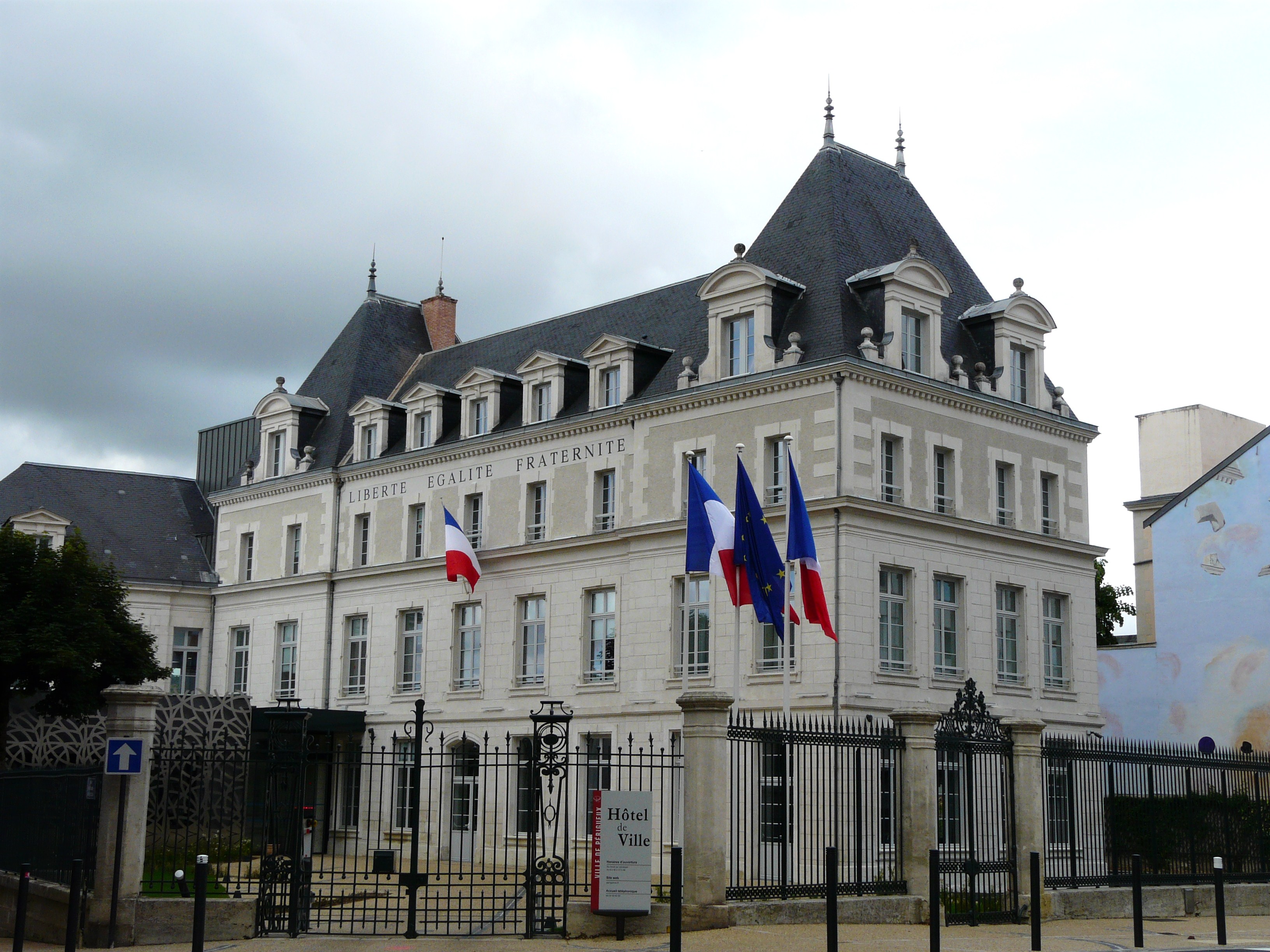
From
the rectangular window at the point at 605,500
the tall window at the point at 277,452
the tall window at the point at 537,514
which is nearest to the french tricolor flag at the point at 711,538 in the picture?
the rectangular window at the point at 605,500

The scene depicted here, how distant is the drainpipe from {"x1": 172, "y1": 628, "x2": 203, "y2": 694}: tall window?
658cm

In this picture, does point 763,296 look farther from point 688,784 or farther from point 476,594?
point 688,784

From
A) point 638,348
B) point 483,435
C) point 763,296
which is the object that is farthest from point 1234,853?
point 483,435

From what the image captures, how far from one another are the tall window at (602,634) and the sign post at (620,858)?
17721mm

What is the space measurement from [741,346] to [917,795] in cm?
1568

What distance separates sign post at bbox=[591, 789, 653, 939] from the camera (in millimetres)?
17641

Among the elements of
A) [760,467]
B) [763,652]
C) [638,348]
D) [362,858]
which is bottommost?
[362,858]

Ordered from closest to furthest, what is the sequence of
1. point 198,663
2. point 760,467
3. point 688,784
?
1. point 688,784
2. point 760,467
3. point 198,663

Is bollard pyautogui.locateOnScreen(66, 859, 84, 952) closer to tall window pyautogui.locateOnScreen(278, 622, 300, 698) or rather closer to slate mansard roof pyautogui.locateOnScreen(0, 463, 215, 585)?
tall window pyautogui.locateOnScreen(278, 622, 300, 698)

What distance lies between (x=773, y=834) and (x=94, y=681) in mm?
17245

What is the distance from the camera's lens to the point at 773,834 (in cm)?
2828

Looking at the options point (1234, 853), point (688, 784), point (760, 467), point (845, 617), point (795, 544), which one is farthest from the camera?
point (760, 467)

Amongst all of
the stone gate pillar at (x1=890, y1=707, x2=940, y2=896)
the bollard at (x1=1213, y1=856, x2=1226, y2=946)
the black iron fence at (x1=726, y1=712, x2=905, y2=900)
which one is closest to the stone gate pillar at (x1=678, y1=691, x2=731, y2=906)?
the black iron fence at (x1=726, y1=712, x2=905, y2=900)

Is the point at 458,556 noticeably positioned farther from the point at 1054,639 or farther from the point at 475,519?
the point at 1054,639
